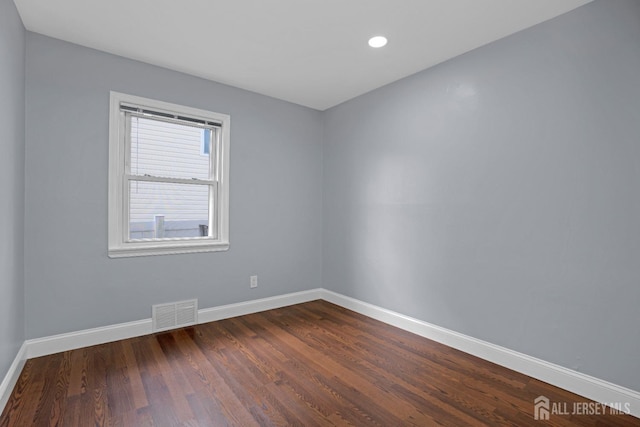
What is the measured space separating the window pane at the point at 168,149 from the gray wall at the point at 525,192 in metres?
1.90

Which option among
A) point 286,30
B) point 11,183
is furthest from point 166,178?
point 286,30

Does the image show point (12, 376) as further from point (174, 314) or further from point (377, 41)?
point (377, 41)

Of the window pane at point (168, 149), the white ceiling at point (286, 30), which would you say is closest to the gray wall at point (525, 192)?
the white ceiling at point (286, 30)

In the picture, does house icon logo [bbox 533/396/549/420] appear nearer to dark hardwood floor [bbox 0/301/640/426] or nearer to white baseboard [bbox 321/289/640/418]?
dark hardwood floor [bbox 0/301/640/426]

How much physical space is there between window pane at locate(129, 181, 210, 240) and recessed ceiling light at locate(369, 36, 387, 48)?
86.0 inches

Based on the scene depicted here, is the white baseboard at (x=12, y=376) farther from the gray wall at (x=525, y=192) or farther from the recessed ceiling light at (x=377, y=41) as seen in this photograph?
the recessed ceiling light at (x=377, y=41)

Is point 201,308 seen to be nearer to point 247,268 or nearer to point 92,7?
point 247,268

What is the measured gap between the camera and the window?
2805mm

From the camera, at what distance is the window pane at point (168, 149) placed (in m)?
2.96

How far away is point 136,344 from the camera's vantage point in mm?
2707

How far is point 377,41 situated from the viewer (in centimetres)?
250

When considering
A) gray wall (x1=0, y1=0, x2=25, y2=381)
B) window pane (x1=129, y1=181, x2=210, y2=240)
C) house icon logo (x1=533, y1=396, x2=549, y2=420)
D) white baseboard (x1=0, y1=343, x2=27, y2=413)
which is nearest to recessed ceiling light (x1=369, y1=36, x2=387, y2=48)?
window pane (x1=129, y1=181, x2=210, y2=240)

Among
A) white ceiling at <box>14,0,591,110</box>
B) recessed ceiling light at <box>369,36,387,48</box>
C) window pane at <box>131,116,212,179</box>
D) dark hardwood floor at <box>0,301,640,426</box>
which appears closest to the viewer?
dark hardwood floor at <box>0,301,640,426</box>

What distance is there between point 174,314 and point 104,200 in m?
1.25
